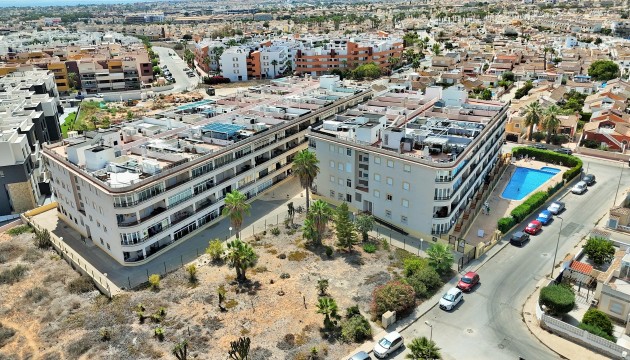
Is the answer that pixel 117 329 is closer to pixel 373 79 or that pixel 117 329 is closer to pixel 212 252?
pixel 212 252

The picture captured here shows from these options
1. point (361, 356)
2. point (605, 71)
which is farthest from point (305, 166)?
point (605, 71)

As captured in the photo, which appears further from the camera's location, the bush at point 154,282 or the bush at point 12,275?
the bush at point 12,275

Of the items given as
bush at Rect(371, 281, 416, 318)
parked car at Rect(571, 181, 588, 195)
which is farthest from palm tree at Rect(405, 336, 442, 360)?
parked car at Rect(571, 181, 588, 195)

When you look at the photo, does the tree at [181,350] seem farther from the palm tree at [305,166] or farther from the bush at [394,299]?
the palm tree at [305,166]

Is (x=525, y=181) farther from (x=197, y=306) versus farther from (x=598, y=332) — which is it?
(x=197, y=306)

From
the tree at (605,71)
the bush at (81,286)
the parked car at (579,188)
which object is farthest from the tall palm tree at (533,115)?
the bush at (81,286)

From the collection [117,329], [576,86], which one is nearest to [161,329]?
[117,329]

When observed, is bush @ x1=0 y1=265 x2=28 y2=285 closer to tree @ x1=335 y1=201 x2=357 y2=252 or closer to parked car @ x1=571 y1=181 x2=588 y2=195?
tree @ x1=335 y1=201 x2=357 y2=252
